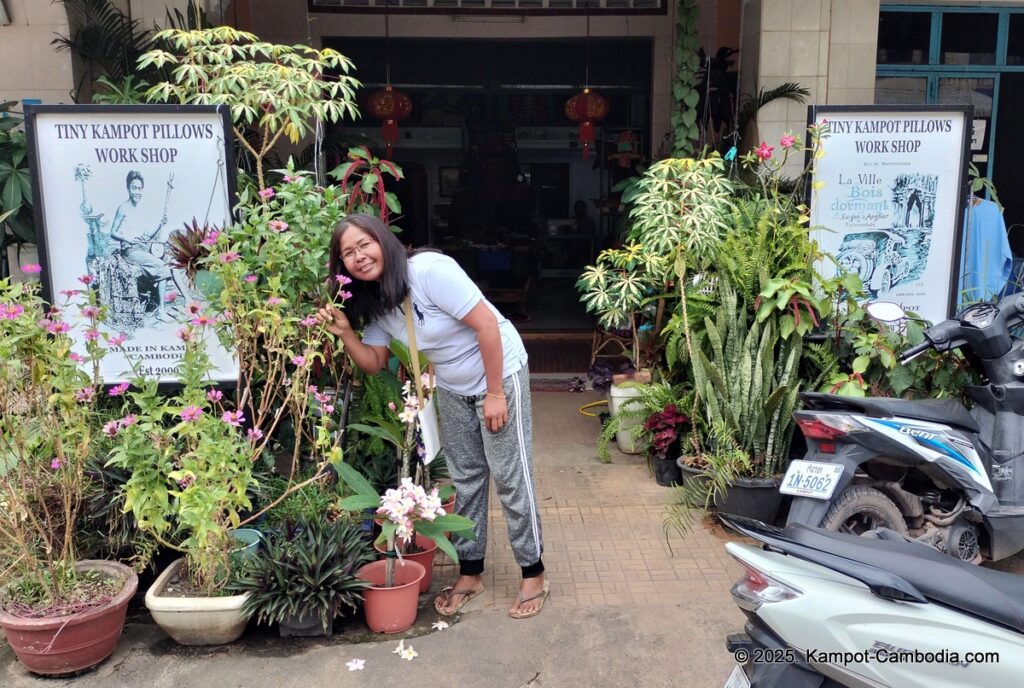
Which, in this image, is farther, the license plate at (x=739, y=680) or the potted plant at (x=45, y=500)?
the potted plant at (x=45, y=500)

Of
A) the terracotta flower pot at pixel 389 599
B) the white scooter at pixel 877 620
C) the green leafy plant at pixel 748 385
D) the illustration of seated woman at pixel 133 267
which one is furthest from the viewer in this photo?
the green leafy plant at pixel 748 385

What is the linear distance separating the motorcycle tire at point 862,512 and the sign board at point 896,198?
4.77 ft

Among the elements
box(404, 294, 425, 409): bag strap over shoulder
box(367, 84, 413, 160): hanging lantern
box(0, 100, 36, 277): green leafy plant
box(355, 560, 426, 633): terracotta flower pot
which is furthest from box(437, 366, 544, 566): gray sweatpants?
box(367, 84, 413, 160): hanging lantern

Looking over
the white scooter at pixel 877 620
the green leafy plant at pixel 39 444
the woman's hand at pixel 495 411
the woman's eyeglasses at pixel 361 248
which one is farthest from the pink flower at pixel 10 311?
the white scooter at pixel 877 620

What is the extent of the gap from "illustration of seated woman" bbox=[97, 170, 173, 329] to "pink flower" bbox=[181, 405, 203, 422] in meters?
1.08

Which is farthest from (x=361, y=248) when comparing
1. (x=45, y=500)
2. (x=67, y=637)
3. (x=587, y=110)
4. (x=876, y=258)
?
(x=587, y=110)

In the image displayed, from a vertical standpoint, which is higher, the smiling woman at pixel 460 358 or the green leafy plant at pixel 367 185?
the green leafy plant at pixel 367 185

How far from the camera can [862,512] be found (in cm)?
363

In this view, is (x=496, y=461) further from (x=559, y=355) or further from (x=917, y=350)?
(x=559, y=355)

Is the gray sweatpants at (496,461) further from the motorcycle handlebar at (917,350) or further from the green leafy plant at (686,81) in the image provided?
the green leafy plant at (686,81)

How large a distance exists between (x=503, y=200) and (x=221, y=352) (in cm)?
802

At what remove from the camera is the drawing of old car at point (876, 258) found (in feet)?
15.6

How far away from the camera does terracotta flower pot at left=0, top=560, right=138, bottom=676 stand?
3.14 m

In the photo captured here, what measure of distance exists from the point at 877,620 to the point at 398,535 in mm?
1740
